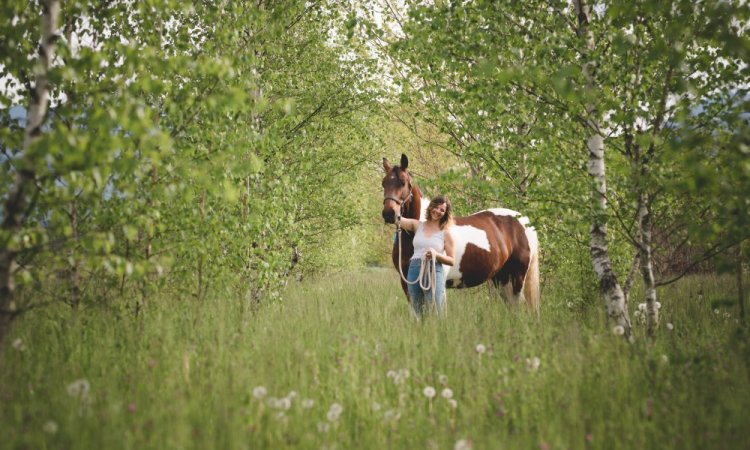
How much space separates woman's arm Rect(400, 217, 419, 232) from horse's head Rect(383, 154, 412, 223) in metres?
0.15

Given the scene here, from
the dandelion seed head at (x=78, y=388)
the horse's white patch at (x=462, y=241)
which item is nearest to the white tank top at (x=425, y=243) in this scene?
the horse's white patch at (x=462, y=241)

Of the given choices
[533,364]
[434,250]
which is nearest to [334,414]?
[533,364]

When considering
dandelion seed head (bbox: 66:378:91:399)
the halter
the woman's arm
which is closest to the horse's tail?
the woman's arm

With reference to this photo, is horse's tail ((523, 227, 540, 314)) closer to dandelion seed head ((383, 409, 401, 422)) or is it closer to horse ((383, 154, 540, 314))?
horse ((383, 154, 540, 314))

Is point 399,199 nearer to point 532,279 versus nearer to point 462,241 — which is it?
point 462,241

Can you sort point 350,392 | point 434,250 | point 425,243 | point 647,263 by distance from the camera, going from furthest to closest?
point 425,243 < point 434,250 < point 647,263 < point 350,392

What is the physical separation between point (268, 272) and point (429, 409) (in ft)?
11.9

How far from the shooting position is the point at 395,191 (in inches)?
255

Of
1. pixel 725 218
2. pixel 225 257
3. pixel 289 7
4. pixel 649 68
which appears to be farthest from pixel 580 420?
pixel 289 7

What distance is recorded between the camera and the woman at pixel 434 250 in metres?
6.34

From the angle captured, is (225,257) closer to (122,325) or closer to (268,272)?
(268,272)

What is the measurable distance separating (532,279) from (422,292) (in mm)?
2896

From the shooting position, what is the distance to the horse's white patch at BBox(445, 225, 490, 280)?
24.5ft

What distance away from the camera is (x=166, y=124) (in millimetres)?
4777
